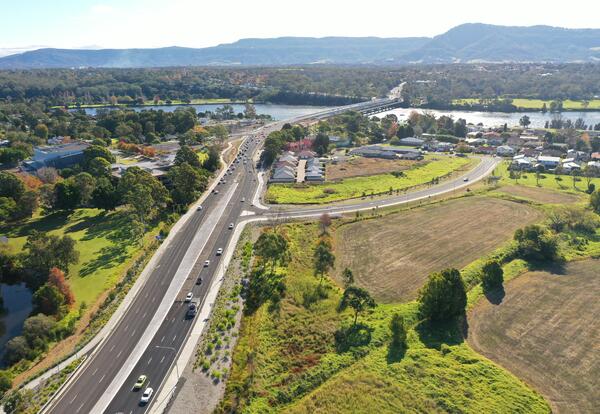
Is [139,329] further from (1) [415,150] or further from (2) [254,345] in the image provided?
(1) [415,150]

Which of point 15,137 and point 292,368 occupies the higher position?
point 15,137

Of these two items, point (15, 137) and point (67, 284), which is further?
point (15, 137)

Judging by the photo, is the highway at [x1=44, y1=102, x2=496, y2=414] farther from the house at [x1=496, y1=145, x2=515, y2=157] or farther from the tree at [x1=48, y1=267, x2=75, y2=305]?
the house at [x1=496, y1=145, x2=515, y2=157]

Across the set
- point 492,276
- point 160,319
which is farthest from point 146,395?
point 492,276

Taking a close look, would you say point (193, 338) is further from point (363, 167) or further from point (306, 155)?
point (306, 155)

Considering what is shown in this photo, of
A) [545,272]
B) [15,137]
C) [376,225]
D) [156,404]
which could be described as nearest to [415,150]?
[376,225]

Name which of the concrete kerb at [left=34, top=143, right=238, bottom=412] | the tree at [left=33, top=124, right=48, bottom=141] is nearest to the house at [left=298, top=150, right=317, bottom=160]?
the concrete kerb at [left=34, top=143, right=238, bottom=412]
